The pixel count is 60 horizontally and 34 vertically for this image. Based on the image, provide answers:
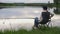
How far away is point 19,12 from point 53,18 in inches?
37.8

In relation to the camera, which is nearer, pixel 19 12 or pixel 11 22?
pixel 11 22

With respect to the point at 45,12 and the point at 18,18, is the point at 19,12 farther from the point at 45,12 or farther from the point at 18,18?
the point at 45,12

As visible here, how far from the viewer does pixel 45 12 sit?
19.6ft

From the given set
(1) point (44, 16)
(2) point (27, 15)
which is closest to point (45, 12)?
(1) point (44, 16)

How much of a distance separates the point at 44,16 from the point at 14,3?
888mm

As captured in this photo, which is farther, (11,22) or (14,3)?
(14,3)

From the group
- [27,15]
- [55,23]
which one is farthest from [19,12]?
[55,23]

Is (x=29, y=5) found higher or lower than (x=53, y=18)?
higher

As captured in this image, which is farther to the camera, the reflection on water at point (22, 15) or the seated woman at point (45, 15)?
the seated woman at point (45, 15)

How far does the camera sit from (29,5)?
5734 mm

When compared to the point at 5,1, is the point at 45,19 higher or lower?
lower

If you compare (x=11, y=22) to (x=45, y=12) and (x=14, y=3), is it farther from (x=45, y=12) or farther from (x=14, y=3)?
(x=45, y=12)

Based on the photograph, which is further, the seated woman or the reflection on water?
the seated woman

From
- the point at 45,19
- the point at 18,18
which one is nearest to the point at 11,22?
the point at 18,18
